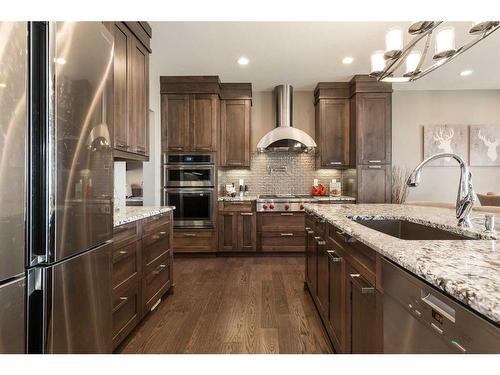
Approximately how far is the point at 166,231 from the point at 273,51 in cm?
245

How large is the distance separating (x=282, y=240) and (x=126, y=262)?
279 centimetres

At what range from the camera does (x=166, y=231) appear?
2.76 metres

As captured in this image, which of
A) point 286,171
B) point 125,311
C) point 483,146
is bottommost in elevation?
point 125,311

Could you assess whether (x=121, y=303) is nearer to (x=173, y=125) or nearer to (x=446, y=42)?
(x=446, y=42)

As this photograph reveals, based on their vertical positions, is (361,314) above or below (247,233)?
above

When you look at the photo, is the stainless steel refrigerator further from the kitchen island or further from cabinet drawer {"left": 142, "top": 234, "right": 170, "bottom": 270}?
the kitchen island

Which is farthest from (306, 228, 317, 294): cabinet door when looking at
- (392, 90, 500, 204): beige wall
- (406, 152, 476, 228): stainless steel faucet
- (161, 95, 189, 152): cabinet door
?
(392, 90, 500, 204): beige wall

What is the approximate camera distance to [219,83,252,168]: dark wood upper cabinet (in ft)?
15.0

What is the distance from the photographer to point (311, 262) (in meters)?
2.70

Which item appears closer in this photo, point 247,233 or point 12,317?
point 12,317

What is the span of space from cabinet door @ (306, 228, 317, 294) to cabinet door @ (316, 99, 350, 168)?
2.12 m

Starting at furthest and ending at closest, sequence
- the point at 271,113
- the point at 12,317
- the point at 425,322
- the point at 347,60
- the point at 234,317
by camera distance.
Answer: the point at 271,113 → the point at 347,60 → the point at 234,317 → the point at 12,317 → the point at 425,322

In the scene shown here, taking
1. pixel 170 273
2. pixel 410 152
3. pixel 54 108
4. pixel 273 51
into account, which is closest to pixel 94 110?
pixel 54 108

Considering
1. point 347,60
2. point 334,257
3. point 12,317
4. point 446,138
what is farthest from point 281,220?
point 12,317
